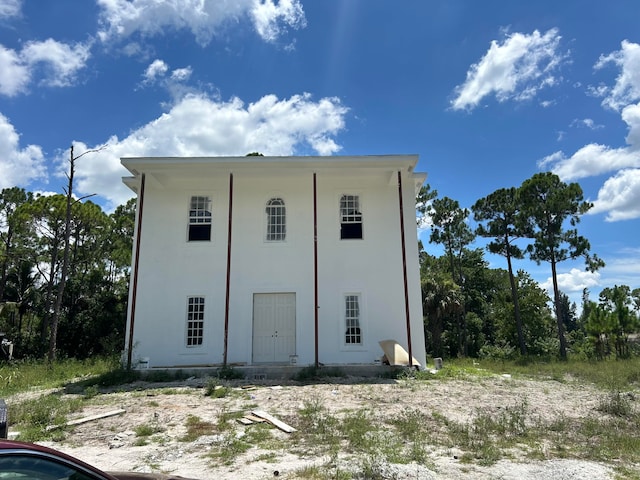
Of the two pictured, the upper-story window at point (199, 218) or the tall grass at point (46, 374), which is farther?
the upper-story window at point (199, 218)

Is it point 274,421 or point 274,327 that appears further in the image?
point 274,327

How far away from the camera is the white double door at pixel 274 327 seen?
14469 millimetres

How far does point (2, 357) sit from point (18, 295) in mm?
9022

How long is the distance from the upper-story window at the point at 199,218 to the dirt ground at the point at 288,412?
17.1ft

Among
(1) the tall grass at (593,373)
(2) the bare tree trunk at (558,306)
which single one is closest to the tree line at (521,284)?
(2) the bare tree trunk at (558,306)

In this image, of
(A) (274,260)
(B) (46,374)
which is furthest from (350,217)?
(B) (46,374)

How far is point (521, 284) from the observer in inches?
1382

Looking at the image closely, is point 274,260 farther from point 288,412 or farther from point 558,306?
point 558,306

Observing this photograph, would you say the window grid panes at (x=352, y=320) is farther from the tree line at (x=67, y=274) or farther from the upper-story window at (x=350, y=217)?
the tree line at (x=67, y=274)

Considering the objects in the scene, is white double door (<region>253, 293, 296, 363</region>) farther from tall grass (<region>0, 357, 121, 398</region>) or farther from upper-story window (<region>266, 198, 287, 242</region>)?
tall grass (<region>0, 357, 121, 398</region>)

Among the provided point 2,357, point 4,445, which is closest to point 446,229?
point 2,357

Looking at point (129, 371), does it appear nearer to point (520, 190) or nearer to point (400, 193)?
point (400, 193)

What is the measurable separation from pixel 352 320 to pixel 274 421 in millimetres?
7318

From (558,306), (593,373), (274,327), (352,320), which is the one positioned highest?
(558,306)
